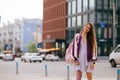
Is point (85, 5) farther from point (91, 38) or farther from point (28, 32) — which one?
point (91, 38)

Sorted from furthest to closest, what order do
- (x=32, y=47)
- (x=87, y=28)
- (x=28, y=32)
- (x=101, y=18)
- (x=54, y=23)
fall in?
(x=28, y=32) → (x=32, y=47) → (x=54, y=23) → (x=101, y=18) → (x=87, y=28)

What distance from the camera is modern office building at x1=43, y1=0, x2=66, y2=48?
317ft

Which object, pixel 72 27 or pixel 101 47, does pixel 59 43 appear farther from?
pixel 101 47

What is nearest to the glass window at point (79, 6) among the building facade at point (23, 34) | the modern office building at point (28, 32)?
the building facade at point (23, 34)

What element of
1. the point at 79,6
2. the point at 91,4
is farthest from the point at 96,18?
the point at 79,6

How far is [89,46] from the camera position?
30.4 ft

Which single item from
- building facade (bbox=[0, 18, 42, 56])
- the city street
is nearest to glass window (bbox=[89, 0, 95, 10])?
the city street

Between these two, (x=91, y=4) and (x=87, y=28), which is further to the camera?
(x=91, y=4)

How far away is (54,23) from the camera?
337ft

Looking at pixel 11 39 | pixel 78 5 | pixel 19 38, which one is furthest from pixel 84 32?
pixel 11 39

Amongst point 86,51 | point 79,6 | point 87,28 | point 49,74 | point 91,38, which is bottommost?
point 49,74

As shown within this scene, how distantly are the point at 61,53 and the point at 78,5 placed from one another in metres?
12.2

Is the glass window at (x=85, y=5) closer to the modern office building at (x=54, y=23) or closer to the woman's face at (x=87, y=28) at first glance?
the modern office building at (x=54, y=23)

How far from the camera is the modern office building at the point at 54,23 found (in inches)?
3807
